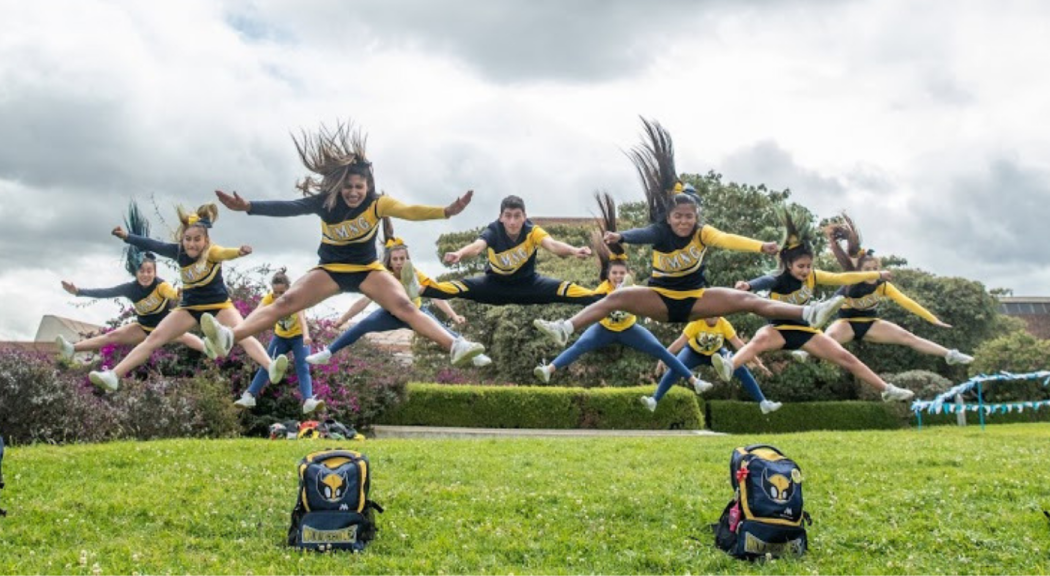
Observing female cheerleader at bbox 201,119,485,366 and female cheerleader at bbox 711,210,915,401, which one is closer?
female cheerleader at bbox 201,119,485,366

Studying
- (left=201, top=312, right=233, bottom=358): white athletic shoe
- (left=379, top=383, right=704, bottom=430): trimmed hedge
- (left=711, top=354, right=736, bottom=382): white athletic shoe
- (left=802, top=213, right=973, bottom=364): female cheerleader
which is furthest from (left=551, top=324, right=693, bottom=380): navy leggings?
(left=379, top=383, right=704, bottom=430): trimmed hedge

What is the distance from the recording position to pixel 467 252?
25.4ft

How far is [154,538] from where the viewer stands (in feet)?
31.6

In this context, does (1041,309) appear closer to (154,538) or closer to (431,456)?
(431,456)

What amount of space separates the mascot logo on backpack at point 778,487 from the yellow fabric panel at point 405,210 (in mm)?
4550

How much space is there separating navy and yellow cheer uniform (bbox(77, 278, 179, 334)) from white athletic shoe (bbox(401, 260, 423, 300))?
11.8 feet

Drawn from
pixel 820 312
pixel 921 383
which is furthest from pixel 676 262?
pixel 921 383

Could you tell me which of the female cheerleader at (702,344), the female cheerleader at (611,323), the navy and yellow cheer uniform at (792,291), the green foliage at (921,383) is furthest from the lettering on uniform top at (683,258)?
the green foliage at (921,383)

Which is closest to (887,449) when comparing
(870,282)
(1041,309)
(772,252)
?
(870,282)

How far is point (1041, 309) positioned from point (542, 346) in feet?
128

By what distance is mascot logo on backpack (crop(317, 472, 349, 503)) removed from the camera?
30.1ft

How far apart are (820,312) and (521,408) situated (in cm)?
1333

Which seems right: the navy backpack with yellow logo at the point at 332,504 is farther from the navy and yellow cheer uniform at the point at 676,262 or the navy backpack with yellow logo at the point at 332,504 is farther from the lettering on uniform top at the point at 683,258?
the lettering on uniform top at the point at 683,258

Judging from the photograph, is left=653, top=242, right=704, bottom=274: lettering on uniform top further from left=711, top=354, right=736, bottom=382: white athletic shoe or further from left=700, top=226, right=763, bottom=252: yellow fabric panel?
left=711, top=354, right=736, bottom=382: white athletic shoe
